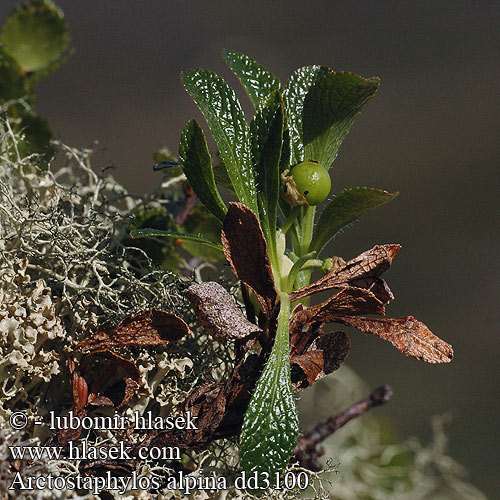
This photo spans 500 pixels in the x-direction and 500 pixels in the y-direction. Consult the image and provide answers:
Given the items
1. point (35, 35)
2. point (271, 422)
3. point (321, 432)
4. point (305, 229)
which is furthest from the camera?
point (35, 35)

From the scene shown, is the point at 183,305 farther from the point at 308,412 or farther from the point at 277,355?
the point at 308,412

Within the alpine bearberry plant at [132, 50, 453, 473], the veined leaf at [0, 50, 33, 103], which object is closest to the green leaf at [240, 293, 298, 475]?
the alpine bearberry plant at [132, 50, 453, 473]

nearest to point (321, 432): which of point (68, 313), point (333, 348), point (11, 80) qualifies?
point (333, 348)

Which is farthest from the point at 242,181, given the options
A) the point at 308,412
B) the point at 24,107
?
the point at 308,412

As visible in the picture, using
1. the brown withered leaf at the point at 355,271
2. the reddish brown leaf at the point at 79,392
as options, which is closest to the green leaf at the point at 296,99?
the brown withered leaf at the point at 355,271

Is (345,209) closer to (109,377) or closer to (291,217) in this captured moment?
(291,217)

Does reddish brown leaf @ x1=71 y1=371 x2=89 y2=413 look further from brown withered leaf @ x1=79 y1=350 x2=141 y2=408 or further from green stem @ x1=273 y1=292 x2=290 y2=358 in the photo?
green stem @ x1=273 y1=292 x2=290 y2=358
